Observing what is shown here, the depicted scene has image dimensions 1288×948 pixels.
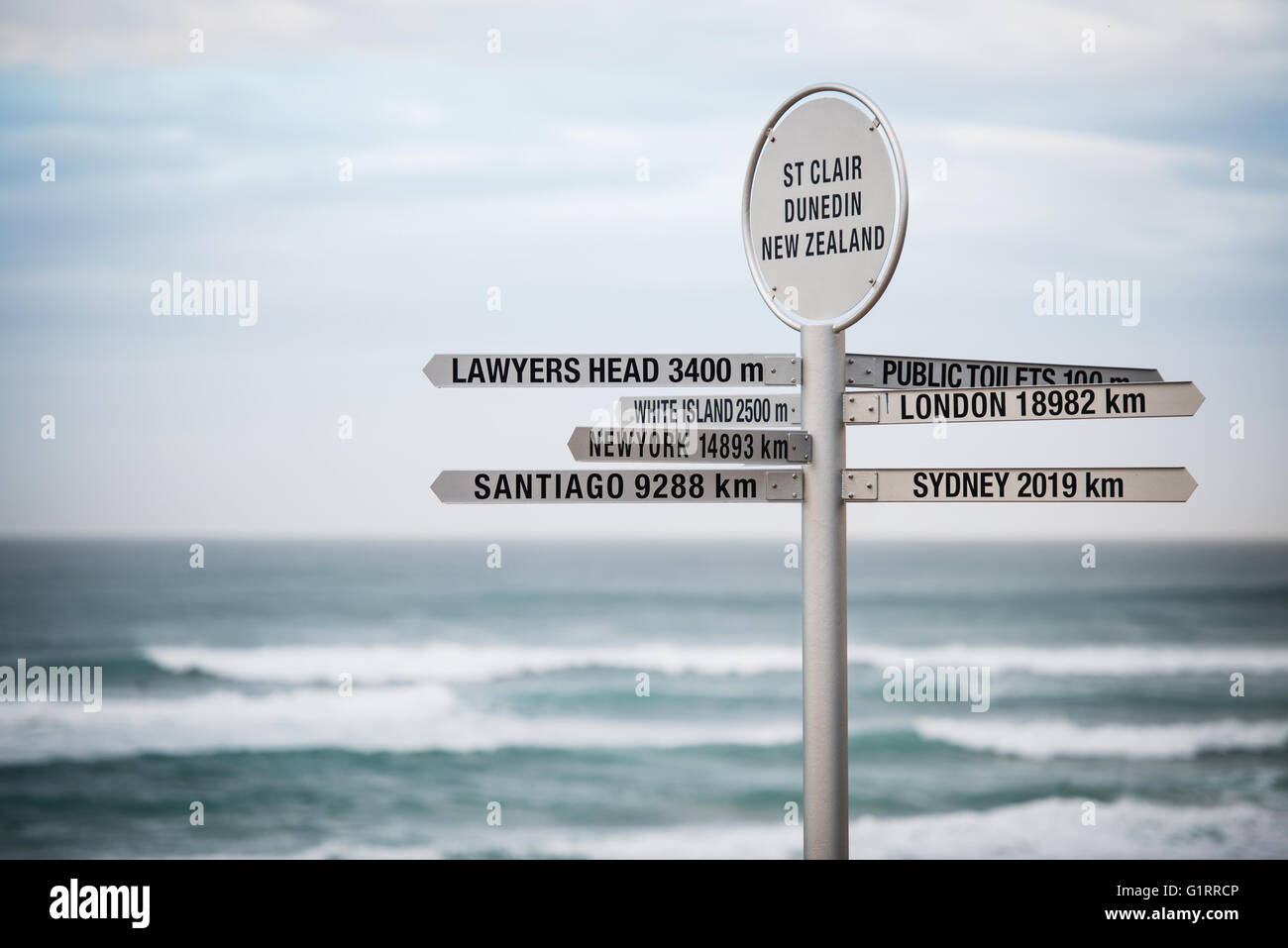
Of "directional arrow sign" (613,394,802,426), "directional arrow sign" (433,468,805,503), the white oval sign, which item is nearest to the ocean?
"directional arrow sign" (613,394,802,426)

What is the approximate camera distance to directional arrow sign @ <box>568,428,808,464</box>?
4.04 metres

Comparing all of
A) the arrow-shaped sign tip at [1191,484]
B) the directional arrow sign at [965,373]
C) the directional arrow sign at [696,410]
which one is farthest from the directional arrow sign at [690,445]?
the arrow-shaped sign tip at [1191,484]

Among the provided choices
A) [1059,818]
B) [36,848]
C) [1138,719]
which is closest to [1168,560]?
[1138,719]

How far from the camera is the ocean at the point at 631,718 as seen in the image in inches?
586

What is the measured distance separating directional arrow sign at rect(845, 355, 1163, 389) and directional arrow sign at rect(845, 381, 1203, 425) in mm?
153

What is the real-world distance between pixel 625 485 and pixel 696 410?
449 mm

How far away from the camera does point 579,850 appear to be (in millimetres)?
14297

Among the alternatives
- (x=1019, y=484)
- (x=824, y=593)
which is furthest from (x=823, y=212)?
(x=824, y=593)

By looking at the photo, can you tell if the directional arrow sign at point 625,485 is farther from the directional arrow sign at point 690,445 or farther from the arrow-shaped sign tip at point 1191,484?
the arrow-shaped sign tip at point 1191,484

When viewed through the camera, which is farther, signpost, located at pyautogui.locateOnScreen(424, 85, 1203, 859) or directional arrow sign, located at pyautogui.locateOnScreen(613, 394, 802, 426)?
directional arrow sign, located at pyautogui.locateOnScreen(613, 394, 802, 426)

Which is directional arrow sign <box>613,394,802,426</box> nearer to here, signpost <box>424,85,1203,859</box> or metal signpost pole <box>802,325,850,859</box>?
signpost <box>424,85,1203,859</box>

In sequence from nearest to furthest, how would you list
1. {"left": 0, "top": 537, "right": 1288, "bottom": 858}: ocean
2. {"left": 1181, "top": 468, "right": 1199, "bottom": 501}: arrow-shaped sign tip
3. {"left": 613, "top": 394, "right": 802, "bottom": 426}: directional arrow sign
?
1. {"left": 1181, "top": 468, "right": 1199, "bottom": 501}: arrow-shaped sign tip
2. {"left": 613, "top": 394, "right": 802, "bottom": 426}: directional arrow sign
3. {"left": 0, "top": 537, "right": 1288, "bottom": 858}: ocean

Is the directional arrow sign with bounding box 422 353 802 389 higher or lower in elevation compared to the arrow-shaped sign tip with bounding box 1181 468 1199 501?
higher
